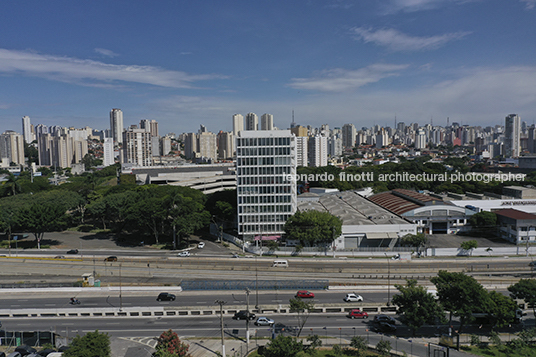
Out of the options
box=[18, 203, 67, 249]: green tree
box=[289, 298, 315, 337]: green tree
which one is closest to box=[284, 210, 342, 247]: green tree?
box=[289, 298, 315, 337]: green tree

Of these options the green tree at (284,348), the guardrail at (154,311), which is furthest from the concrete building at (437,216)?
the green tree at (284,348)

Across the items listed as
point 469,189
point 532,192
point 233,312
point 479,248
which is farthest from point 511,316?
point 469,189

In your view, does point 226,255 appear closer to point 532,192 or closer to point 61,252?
point 61,252

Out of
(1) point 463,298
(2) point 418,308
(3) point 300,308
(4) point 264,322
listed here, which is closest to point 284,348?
(3) point 300,308

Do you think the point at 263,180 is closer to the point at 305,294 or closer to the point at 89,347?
the point at 305,294

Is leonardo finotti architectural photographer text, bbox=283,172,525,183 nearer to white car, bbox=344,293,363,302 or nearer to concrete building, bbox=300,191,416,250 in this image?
concrete building, bbox=300,191,416,250

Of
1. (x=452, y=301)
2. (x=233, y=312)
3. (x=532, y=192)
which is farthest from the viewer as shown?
(x=532, y=192)

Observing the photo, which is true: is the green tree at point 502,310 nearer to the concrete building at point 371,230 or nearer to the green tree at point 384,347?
the green tree at point 384,347
